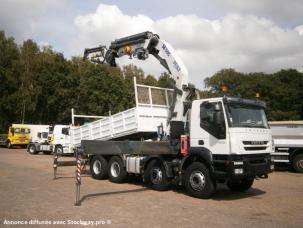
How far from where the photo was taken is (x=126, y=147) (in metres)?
13.7

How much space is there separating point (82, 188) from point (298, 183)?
8560mm

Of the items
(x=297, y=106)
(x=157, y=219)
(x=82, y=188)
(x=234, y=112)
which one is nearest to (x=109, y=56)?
(x=82, y=188)

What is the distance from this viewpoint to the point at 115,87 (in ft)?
151

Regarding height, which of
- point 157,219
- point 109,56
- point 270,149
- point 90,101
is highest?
point 90,101

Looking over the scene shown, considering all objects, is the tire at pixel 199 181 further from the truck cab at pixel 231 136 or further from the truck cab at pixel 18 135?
the truck cab at pixel 18 135

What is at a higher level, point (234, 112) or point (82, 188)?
point (234, 112)

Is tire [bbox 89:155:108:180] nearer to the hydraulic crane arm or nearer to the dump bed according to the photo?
A: the dump bed

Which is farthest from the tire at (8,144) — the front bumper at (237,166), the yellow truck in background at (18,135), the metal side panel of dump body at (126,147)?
the front bumper at (237,166)

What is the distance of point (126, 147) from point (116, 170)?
1203 mm

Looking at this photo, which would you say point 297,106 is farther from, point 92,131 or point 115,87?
point 92,131

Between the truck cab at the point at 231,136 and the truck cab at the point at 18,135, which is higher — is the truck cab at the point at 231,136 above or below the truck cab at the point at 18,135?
below

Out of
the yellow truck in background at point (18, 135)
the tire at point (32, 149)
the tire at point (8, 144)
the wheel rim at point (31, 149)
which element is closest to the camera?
the tire at point (32, 149)

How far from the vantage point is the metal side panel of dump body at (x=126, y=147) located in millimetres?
12180

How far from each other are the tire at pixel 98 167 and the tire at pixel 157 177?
→ 8.53 feet
